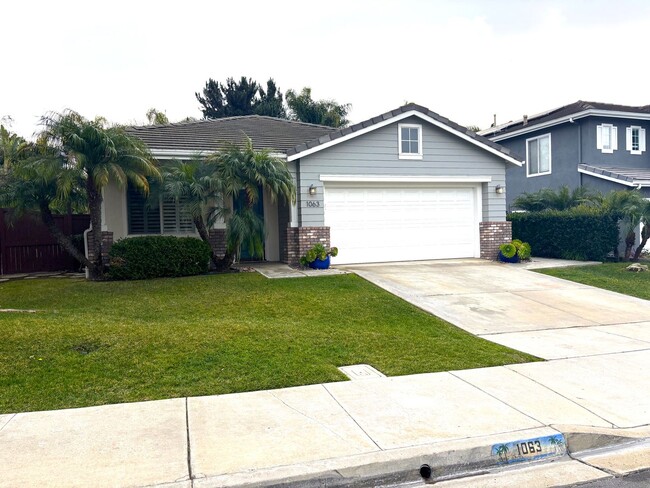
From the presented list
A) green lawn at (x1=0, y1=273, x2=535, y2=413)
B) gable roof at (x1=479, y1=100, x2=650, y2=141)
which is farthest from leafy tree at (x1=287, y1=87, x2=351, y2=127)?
green lawn at (x1=0, y1=273, x2=535, y2=413)

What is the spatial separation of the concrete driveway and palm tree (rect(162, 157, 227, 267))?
3893 millimetres

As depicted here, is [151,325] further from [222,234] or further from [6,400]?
[222,234]

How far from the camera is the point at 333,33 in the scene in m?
15.7

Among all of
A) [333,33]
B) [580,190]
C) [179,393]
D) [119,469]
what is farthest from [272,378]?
[580,190]

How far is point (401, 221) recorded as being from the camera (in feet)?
52.5

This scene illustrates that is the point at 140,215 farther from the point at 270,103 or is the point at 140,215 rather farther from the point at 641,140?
the point at 270,103

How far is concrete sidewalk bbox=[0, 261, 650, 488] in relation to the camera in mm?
4223

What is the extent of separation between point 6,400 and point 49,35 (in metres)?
11.9

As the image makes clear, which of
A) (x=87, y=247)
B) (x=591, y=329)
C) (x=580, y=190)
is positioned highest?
(x=580, y=190)

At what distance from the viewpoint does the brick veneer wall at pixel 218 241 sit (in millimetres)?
14664

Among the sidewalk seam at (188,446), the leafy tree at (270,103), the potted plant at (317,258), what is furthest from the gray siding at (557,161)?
the sidewalk seam at (188,446)

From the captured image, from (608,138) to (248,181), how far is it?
613 inches

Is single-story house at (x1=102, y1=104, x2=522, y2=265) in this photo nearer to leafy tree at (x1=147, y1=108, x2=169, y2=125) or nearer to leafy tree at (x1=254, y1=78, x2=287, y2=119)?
leafy tree at (x1=147, y1=108, x2=169, y2=125)

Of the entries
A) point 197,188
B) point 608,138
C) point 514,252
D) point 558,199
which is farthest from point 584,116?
point 197,188
